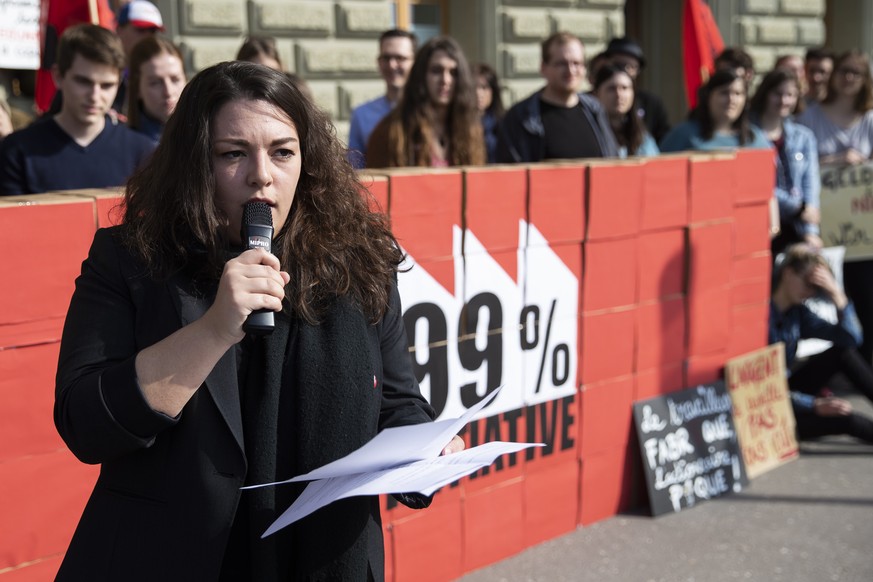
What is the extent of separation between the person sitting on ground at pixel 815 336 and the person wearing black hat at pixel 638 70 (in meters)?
1.41

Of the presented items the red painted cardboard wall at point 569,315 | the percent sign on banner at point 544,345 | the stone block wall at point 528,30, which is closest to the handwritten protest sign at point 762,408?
the red painted cardboard wall at point 569,315

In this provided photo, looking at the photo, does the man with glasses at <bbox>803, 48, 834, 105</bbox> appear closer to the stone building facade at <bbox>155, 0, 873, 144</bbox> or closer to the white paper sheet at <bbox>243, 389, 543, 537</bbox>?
the stone building facade at <bbox>155, 0, 873, 144</bbox>

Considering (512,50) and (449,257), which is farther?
(512,50)

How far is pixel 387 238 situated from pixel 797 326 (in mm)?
4624

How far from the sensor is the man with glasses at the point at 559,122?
19.7ft

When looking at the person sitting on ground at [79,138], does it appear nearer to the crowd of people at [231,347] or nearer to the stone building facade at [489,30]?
the crowd of people at [231,347]

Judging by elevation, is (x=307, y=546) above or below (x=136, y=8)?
below

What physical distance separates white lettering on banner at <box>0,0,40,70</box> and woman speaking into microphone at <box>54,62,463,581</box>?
6.01m

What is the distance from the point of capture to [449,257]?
4.23 m

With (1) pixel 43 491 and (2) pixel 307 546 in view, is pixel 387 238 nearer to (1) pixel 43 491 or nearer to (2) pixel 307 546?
(2) pixel 307 546

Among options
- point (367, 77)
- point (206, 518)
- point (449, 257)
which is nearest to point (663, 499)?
point (449, 257)

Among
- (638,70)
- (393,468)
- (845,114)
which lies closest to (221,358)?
(393,468)

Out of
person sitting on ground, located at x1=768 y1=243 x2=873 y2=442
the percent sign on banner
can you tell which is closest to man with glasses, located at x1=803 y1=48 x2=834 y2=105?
person sitting on ground, located at x1=768 y1=243 x2=873 y2=442

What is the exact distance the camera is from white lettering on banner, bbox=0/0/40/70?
7.54m
